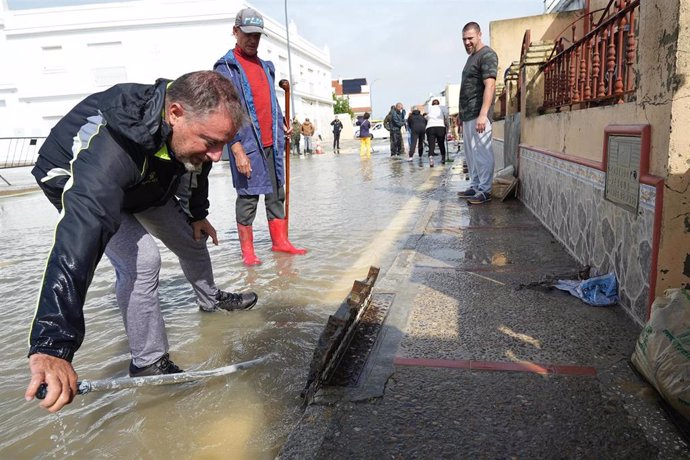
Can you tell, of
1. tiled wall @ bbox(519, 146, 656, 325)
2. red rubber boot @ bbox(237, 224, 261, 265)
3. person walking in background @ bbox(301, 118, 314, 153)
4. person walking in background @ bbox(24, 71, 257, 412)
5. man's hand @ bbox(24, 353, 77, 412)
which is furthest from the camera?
person walking in background @ bbox(301, 118, 314, 153)

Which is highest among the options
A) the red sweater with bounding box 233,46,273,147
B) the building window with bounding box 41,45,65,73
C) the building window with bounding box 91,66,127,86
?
the building window with bounding box 41,45,65,73

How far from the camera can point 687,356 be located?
6.57ft

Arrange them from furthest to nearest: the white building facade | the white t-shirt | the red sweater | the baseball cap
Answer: the white building facade → the white t-shirt → the red sweater → the baseball cap

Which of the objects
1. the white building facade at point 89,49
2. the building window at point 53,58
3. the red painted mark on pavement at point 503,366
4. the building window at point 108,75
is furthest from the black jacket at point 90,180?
the building window at point 53,58

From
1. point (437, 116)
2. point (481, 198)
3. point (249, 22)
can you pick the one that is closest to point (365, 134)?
point (437, 116)

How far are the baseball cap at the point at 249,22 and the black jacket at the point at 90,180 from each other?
81.9 inches

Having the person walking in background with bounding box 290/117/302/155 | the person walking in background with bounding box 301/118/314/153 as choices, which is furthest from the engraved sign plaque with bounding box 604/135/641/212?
the person walking in background with bounding box 301/118/314/153

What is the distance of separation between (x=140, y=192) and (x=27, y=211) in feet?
28.8

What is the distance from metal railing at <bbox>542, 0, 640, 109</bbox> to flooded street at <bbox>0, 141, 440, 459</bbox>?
2077 millimetres

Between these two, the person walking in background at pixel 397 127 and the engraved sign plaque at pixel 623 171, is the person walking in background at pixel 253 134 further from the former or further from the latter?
the person walking in background at pixel 397 127

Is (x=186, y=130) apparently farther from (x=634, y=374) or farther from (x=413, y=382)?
(x=634, y=374)

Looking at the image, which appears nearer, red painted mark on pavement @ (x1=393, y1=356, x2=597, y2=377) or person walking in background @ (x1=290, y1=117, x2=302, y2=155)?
red painted mark on pavement @ (x1=393, y1=356, x2=597, y2=377)

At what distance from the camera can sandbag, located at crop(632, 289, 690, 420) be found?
6.53 ft

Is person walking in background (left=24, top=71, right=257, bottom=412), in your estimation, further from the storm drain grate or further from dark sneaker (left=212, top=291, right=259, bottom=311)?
the storm drain grate
